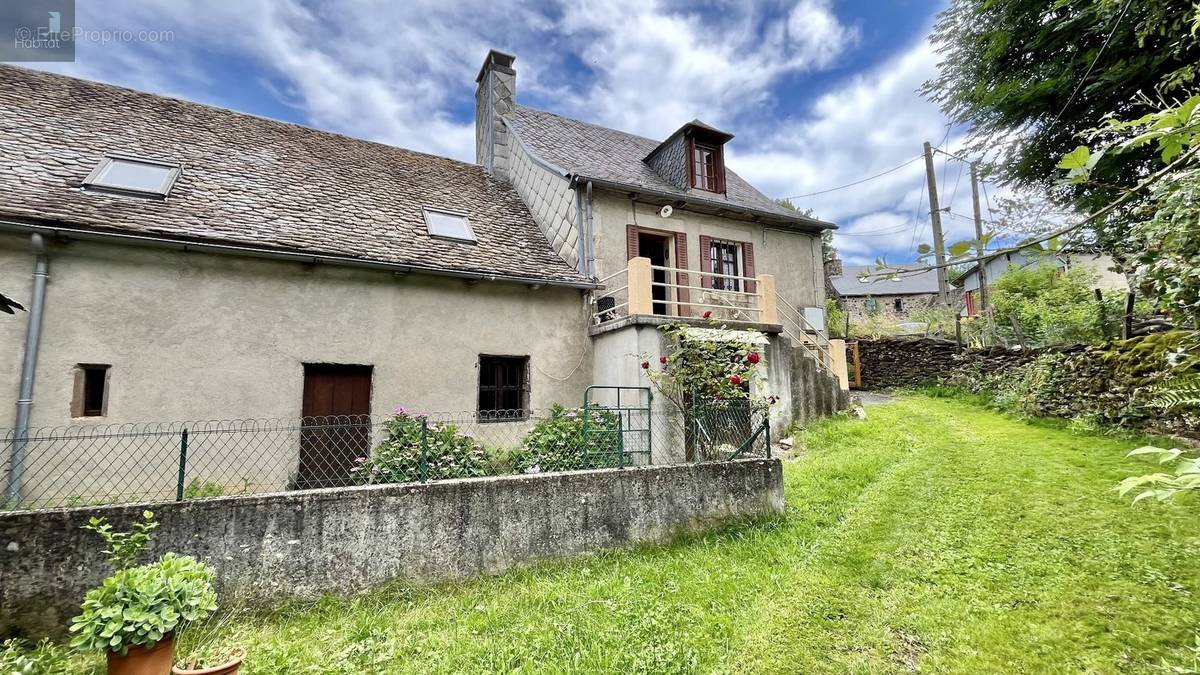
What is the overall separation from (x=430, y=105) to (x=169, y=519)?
1101cm

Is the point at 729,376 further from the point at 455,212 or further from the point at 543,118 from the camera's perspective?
the point at 543,118

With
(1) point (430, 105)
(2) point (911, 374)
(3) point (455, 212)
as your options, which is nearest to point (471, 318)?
(3) point (455, 212)

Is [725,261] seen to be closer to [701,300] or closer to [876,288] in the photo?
[701,300]

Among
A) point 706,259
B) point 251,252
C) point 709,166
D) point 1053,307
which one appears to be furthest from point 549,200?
point 1053,307

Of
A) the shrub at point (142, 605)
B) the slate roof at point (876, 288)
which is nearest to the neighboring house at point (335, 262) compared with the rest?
the shrub at point (142, 605)

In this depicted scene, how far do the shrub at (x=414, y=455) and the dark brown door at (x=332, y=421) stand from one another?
35 centimetres

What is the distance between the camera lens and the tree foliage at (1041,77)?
6555 millimetres

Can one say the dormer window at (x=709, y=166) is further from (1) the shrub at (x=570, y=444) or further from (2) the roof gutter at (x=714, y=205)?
(1) the shrub at (x=570, y=444)

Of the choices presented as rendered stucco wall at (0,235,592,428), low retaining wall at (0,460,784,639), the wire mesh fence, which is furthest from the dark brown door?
low retaining wall at (0,460,784,639)

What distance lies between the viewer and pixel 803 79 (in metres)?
13.3

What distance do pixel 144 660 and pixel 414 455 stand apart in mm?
3507

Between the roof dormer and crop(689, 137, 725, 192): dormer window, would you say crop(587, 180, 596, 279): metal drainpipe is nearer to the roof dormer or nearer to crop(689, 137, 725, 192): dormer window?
the roof dormer

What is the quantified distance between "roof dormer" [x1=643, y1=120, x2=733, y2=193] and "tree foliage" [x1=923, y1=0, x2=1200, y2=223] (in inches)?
168

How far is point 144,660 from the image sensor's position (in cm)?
289
